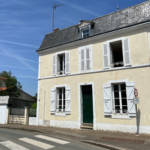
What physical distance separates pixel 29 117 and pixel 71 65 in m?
5.12

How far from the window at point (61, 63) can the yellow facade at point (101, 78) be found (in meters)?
0.30

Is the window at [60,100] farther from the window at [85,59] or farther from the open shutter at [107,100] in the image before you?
the open shutter at [107,100]

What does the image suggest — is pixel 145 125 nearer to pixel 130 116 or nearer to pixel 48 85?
pixel 130 116

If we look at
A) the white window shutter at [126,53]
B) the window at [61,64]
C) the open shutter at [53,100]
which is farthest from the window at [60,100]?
the white window shutter at [126,53]

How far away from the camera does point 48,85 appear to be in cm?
1076

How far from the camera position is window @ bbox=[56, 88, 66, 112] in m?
10.00

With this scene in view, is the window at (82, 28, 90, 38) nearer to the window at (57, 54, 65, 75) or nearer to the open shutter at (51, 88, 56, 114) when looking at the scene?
the window at (57, 54, 65, 75)

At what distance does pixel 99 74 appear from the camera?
881 centimetres

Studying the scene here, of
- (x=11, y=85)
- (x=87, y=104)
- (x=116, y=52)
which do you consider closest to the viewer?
(x=87, y=104)

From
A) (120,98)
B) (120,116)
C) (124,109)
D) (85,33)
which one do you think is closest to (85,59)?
(85,33)

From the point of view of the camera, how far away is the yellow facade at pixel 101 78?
291 inches

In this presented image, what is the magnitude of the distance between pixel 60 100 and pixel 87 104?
2.11m

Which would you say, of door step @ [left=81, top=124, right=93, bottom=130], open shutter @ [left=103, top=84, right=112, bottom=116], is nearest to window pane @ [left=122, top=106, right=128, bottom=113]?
open shutter @ [left=103, top=84, right=112, bottom=116]

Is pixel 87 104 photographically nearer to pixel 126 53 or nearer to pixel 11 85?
pixel 126 53
